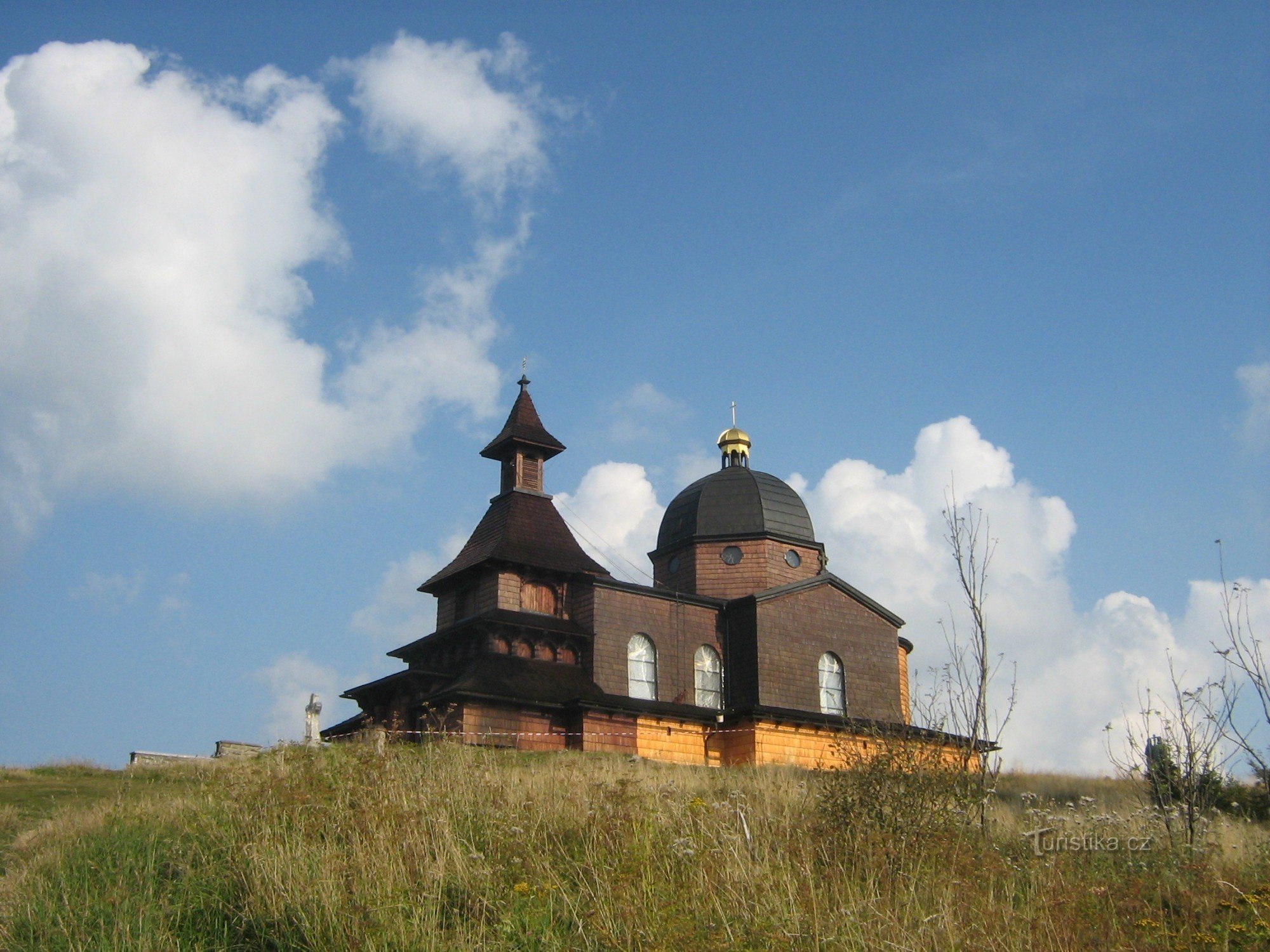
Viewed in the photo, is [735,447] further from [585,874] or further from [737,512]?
[585,874]

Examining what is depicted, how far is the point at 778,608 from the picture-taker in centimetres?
3247

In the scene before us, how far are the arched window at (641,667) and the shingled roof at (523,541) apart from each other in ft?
7.06

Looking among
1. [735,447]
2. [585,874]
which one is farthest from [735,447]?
[585,874]

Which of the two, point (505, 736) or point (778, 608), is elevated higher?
point (778, 608)

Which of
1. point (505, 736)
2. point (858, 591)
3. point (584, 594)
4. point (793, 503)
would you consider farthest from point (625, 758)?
point (793, 503)

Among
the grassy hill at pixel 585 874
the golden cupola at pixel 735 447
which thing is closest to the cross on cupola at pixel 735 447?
the golden cupola at pixel 735 447

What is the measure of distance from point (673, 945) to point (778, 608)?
25897mm

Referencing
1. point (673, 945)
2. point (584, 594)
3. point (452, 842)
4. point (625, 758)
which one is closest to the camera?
point (673, 945)

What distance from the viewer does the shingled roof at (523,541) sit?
103ft

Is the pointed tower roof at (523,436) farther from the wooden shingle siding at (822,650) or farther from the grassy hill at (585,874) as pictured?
the grassy hill at (585,874)

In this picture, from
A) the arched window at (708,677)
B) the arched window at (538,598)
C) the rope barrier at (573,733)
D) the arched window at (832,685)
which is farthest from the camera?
the arched window at (832,685)

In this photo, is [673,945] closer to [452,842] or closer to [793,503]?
[452,842]

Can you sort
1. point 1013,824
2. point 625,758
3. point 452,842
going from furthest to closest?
point 625,758
point 1013,824
point 452,842

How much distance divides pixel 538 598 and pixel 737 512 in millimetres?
7445
